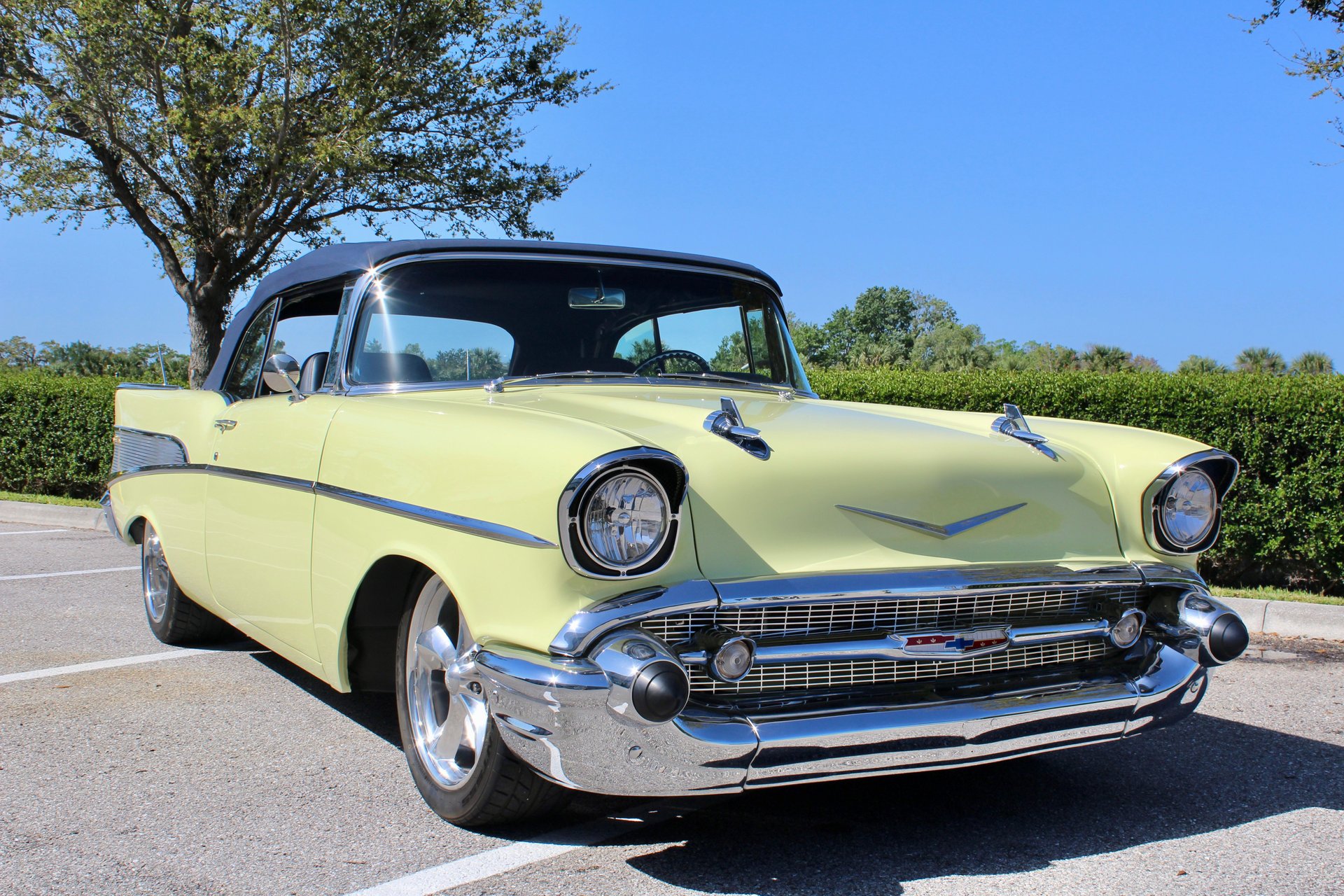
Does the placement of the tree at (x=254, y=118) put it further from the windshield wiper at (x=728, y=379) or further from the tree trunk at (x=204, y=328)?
the windshield wiper at (x=728, y=379)

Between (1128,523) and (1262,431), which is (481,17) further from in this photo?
(1128,523)

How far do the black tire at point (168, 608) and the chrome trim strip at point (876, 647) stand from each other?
3107 mm

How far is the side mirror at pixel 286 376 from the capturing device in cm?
365

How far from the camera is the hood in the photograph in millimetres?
2473

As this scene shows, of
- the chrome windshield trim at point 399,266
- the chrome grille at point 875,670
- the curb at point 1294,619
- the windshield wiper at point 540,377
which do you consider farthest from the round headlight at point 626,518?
the curb at point 1294,619

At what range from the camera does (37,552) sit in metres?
8.11

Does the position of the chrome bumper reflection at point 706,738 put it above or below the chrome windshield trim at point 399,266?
below

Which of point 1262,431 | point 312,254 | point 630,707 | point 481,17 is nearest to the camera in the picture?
point 630,707

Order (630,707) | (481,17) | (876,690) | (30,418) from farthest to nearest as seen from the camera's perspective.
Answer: (481,17), (30,418), (876,690), (630,707)

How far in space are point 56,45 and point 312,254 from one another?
11.3m

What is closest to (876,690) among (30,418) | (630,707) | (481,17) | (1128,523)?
(630,707)

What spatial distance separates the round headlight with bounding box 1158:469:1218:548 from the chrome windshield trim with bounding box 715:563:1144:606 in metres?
0.30

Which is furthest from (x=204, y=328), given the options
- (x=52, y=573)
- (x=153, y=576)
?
(x=153, y=576)

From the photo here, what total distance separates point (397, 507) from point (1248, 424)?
5650 mm
